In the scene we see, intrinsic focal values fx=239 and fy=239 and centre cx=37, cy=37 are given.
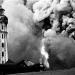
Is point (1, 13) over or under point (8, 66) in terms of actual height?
over

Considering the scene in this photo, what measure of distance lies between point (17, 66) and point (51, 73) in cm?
799

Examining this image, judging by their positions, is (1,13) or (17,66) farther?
(1,13)

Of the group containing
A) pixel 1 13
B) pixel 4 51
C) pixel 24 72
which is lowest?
pixel 4 51

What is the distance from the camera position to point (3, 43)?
11506 centimetres

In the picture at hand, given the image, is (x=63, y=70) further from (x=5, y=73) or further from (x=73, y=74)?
(x=5, y=73)

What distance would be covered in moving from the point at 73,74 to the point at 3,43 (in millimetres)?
82957

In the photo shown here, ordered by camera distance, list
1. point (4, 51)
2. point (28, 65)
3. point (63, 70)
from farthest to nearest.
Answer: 1. point (4, 51)
2. point (28, 65)
3. point (63, 70)

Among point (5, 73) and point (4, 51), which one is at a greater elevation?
point (5, 73)

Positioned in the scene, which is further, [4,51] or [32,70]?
[4,51]

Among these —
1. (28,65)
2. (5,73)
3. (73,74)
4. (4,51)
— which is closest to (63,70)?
(73,74)

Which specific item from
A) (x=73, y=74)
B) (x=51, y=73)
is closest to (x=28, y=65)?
(x=51, y=73)

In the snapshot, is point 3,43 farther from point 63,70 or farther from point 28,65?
point 63,70

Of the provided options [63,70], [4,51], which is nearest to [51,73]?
[63,70]

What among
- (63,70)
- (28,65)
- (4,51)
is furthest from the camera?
(4,51)
